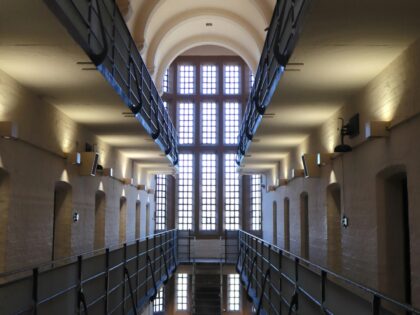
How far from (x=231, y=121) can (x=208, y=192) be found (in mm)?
3131

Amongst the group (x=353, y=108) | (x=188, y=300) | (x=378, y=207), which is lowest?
(x=188, y=300)

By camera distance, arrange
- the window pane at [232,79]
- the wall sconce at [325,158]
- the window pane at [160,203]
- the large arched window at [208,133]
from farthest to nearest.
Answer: the window pane at [232,79] → the window pane at [160,203] → the large arched window at [208,133] → the wall sconce at [325,158]

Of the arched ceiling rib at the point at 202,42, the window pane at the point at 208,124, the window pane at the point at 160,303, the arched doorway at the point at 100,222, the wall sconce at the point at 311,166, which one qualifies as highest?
the arched ceiling rib at the point at 202,42

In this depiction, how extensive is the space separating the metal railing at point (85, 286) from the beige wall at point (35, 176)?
0.51 m

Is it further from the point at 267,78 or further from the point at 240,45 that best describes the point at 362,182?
the point at 240,45

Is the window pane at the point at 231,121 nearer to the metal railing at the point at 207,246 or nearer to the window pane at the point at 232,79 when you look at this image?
the window pane at the point at 232,79

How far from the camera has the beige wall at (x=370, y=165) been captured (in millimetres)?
5355

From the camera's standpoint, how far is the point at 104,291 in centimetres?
665

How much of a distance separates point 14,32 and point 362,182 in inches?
189

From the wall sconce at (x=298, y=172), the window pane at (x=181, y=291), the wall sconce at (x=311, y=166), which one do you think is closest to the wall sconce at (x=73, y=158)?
the wall sconce at (x=311, y=166)

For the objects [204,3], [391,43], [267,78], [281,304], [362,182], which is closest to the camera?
[391,43]

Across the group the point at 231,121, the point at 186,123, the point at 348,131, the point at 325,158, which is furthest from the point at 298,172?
the point at 186,123

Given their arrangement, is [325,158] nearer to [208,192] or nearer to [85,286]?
[85,286]

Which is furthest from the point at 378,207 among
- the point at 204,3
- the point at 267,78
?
the point at 204,3
